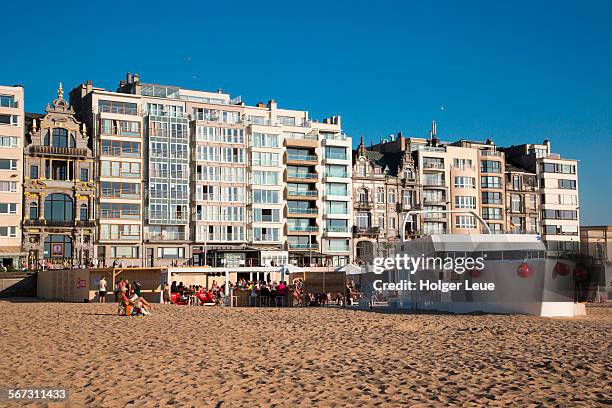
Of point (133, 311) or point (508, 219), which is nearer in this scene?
point (133, 311)

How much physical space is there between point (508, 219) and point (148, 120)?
137ft

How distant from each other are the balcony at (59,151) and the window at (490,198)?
1674 inches

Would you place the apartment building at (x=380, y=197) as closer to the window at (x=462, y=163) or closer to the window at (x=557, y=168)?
the window at (x=462, y=163)

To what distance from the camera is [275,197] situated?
7356 centimetres

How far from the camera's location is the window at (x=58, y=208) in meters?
63.6

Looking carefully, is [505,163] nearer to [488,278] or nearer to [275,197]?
[275,197]

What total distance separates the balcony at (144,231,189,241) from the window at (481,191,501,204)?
1351 inches

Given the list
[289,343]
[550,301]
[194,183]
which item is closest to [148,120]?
[194,183]

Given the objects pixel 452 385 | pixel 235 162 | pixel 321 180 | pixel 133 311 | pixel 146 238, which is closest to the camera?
pixel 452 385

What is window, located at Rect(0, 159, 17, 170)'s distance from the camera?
6203 cm

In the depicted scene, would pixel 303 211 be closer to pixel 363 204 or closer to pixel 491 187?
pixel 363 204

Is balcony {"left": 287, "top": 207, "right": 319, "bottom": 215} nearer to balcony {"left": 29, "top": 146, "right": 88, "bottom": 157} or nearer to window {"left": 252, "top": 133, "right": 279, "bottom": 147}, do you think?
window {"left": 252, "top": 133, "right": 279, "bottom": 147}

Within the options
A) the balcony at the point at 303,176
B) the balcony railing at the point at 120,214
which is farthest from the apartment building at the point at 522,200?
the balcony railing at the point at 120,214

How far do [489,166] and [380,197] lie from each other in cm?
1497
